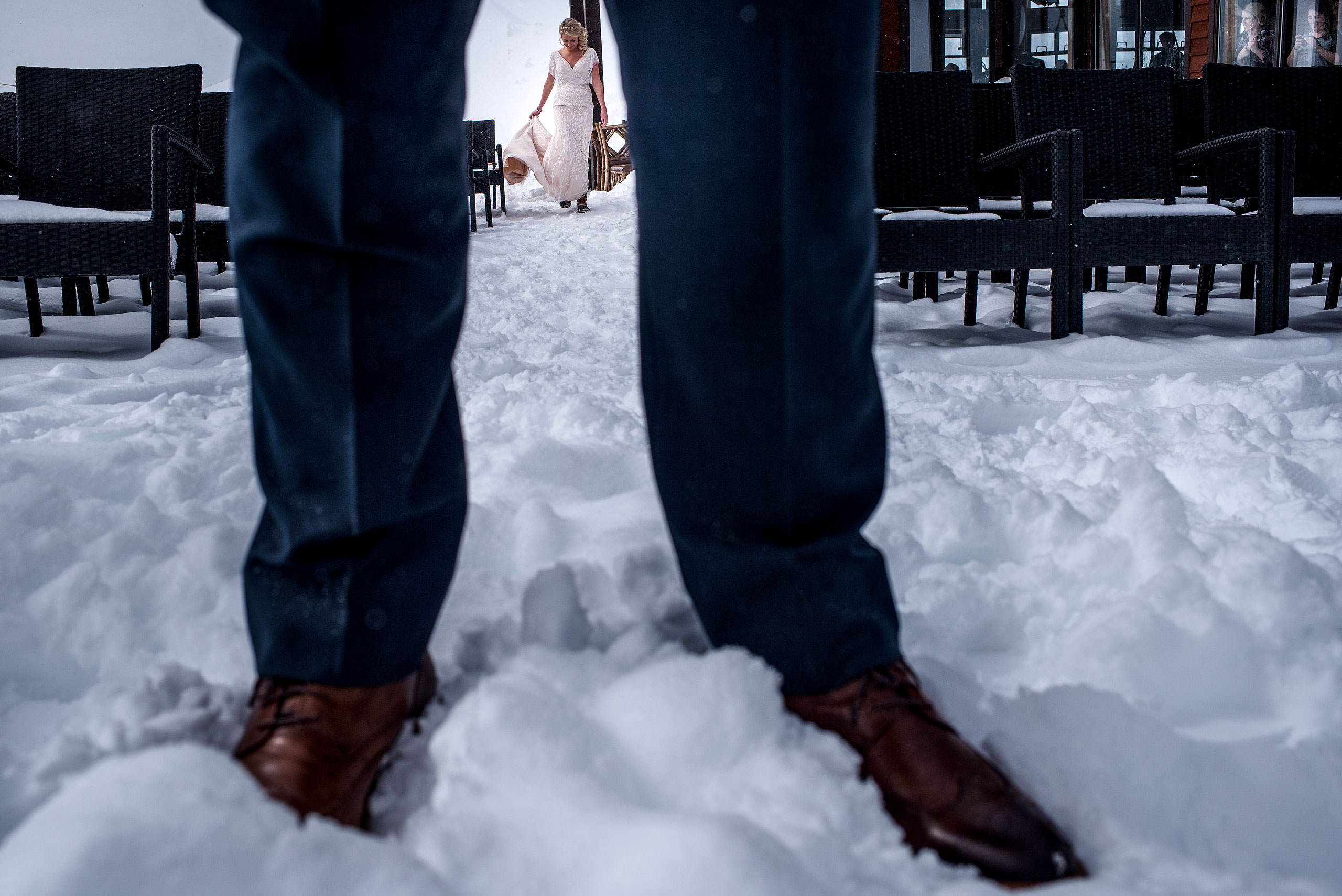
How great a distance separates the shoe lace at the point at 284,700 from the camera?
20.0 inches

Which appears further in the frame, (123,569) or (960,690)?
(123,569)

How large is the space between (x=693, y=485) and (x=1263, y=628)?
513mm

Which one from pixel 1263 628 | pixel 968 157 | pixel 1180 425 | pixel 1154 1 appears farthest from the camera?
pixel 1154 1

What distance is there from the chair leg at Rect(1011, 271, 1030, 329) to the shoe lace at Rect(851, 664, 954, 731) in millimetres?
2537

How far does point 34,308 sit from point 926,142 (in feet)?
10.1

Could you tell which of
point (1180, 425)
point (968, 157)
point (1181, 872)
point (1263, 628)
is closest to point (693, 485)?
point (1181, 872)

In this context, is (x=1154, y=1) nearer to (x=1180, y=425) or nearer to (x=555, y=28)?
(x=555, y=28)

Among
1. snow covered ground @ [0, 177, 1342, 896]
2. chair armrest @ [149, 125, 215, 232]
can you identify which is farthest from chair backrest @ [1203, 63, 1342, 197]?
chair armrest @ [149, 125, 215, 232]

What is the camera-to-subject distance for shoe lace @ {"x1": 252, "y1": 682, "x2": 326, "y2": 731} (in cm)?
51

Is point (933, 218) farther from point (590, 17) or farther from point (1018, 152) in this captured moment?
point (590, 17)

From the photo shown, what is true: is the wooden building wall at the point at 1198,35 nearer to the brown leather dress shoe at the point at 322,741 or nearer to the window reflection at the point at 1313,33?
the window reflection at the point at 1313,33

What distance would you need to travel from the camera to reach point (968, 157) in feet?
9.98

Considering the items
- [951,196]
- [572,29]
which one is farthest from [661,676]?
[572,29]

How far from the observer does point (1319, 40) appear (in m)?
7.94
